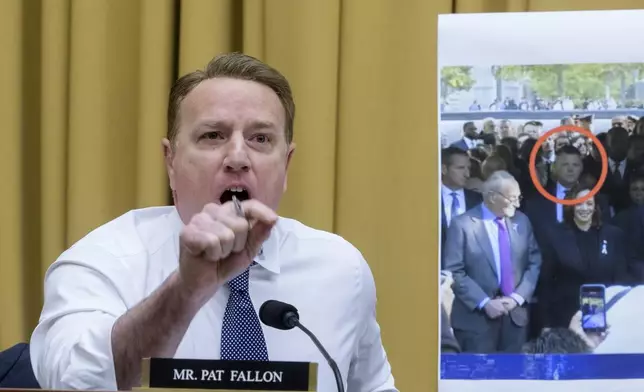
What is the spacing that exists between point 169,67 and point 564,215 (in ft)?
3.64

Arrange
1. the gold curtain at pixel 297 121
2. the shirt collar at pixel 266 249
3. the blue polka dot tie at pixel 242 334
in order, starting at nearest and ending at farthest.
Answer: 1. the blue polka dot tie at pixel 242 334
2. the shirt collar at pixel 266 249
3. the gold curtain at pixel 297 121

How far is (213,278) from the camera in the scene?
1168mm

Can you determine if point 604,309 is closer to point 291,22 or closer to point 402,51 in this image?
point 402,51

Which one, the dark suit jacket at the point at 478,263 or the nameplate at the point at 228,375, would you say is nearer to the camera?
the nameplate at the point at 228,375

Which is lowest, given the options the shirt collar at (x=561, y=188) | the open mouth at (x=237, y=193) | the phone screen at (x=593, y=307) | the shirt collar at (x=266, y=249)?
the phone screen at (x=593, y=307)

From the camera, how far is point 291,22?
2.22 metres

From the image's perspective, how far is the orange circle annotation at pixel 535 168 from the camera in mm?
1966

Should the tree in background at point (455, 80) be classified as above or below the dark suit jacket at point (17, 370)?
above

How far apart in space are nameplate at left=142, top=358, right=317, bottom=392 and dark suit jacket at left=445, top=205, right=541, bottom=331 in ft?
3.53

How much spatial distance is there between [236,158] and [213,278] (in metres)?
0.39

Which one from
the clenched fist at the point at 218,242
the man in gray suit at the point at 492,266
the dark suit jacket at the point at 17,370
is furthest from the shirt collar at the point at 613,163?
the dark suit jacket at the point at 17,370

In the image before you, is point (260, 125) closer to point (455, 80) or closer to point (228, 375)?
point (455, 80)

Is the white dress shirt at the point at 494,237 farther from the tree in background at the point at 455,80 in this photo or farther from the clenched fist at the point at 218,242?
the clenched fist at the point at 218,242

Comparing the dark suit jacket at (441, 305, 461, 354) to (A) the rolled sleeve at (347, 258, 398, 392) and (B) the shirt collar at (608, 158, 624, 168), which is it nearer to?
(A) the rolled sleeve at (347, 258, 398, 392)
